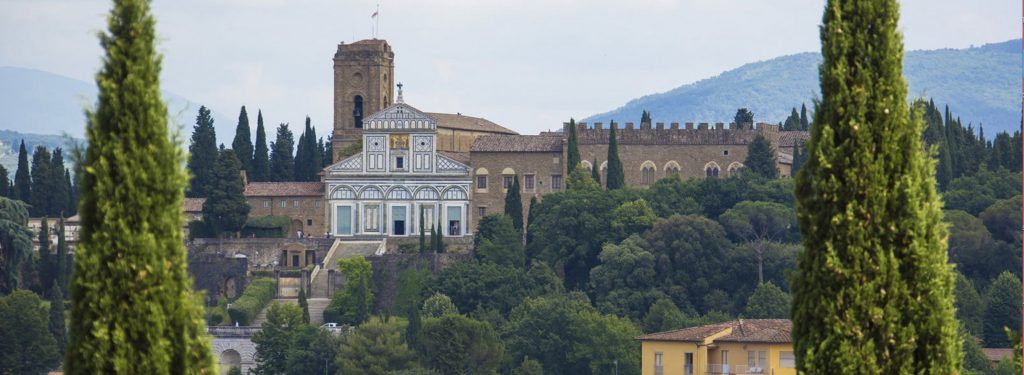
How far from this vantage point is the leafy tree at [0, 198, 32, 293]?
69812mm

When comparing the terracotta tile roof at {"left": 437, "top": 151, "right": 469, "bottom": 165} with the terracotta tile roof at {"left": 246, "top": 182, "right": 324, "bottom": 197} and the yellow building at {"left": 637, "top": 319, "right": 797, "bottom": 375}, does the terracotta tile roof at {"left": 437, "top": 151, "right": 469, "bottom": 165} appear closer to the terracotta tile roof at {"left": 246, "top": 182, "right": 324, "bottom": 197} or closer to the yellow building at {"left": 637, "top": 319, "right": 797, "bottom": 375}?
the terracotta tile roof at {"left": 246, "top": 182, "right": 324, "bottom": 197}

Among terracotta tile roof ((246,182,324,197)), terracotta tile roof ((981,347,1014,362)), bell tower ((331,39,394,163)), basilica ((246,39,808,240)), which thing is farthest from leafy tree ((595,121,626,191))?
terracotta tile roof ((981,347,1014,362))

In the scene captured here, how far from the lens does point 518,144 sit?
77625 millimetres

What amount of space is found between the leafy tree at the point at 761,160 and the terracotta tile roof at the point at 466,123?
11122mm

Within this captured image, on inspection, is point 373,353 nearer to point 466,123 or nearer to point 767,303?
point 767,303

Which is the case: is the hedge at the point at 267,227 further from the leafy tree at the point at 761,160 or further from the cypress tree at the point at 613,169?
the leafy tree at the point at 761,160

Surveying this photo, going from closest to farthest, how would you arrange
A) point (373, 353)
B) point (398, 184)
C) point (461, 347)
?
1. point (461, 347)
2. point (373, 353)
3. point (398, 184)

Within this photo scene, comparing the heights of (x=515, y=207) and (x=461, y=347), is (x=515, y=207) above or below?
above

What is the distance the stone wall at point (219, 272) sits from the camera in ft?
241

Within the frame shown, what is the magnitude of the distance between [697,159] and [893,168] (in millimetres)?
64915

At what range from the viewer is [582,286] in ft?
235

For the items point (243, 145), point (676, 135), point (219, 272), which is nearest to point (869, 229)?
point (219, 272)

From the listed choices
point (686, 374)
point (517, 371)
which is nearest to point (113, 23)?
point (686, 374)

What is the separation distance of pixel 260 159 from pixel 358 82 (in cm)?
541
